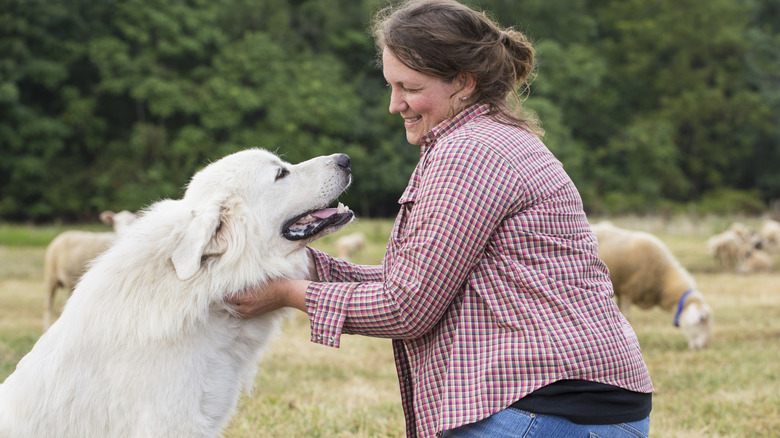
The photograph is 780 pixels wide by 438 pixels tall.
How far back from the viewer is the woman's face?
2.78 metres

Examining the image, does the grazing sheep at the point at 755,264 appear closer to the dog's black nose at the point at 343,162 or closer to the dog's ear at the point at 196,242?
the dog's black nose at the point at 343,162

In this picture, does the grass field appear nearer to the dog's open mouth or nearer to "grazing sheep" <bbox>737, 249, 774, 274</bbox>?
the dog's open mouth

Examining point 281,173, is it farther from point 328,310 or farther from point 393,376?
point 393,376

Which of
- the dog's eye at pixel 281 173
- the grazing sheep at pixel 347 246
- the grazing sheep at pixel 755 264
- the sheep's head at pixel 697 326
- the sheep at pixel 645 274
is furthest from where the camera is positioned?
the grazing sheep at pixel 347 246

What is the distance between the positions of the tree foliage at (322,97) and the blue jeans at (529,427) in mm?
28237

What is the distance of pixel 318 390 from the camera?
6145 millimetres

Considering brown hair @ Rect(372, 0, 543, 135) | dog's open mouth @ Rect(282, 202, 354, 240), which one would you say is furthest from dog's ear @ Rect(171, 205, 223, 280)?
brown hair @ Rect(372, 0, 543, 135)

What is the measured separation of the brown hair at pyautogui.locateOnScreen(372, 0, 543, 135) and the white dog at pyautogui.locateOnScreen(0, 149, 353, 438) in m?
0.90

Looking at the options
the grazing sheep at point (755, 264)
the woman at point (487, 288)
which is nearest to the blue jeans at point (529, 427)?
the woman at point (487, 288)

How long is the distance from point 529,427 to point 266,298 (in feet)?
3.56

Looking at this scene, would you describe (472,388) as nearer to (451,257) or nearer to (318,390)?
(451,257)

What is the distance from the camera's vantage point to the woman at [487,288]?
8.25 ft

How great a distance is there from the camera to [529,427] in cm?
254

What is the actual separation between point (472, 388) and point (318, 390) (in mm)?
3782
